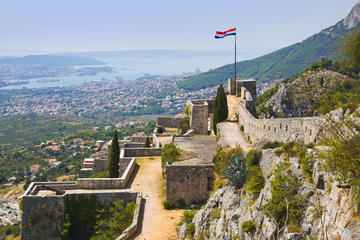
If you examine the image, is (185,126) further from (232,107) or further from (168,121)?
(168,121)

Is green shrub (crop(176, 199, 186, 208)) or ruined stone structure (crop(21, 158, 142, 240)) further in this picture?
green shrub (crop(176, 199, 186, 208))

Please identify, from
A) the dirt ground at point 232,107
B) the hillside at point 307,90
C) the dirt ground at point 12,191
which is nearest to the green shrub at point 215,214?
the dirt ground at point 232,107

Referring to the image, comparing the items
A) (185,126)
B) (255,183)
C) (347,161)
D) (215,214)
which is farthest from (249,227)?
(185,126)

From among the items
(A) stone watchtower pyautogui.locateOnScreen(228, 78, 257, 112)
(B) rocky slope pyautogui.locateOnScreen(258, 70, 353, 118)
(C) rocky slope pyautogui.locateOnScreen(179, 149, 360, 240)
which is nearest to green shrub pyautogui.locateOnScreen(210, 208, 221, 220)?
(C) rocky slope pyautogui.locateOnScreen(179, 149, 360, 240)

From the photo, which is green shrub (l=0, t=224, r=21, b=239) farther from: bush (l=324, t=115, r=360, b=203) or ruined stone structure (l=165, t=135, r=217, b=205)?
bush (l=324, t=115, r=360, b=203)

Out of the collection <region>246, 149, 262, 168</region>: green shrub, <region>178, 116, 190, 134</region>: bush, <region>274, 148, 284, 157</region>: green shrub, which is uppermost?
<region>274, 148, 284, 157</region>: green shrub

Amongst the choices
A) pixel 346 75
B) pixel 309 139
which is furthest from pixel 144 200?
pixel 346 75
